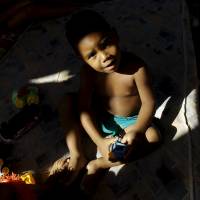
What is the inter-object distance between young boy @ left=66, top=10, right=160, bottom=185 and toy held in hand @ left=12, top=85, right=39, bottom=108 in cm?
31

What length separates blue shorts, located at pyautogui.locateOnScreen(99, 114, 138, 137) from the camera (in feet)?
5.88

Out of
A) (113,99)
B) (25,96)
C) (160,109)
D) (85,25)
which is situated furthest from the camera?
(25,96)

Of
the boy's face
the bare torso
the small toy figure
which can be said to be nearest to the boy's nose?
the boy's face

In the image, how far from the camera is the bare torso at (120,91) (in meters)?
1.66

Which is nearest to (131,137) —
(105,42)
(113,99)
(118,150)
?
(118,150)

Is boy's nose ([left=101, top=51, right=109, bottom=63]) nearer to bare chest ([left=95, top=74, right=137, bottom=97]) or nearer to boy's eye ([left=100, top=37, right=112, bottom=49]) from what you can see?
boy's eye ([left=100, top=37, right=112, bottom=49])

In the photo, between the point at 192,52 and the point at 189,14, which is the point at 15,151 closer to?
the point at 192,52

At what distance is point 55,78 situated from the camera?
6.94ft

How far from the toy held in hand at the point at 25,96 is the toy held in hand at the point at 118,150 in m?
0.49

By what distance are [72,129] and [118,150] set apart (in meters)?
0.24

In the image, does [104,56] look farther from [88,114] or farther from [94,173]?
[94,173]

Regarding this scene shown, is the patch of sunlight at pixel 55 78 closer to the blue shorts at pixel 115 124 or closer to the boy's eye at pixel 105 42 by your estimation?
the blue shorts at pixel 115 124

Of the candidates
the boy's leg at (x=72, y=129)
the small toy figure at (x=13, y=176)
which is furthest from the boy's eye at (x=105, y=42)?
the small toy figure at (x=13, y=176)

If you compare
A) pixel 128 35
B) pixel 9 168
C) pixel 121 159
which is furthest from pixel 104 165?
pixel 128 35
